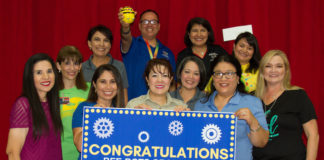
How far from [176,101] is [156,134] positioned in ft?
1.46

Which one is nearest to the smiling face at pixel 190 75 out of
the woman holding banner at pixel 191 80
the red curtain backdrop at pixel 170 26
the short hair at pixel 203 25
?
the woman holding banner at pixel 191 80

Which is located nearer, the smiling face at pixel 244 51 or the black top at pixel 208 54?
the smiling face at pixel 244 51

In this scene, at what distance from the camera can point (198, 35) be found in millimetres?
3885

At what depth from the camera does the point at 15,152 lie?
214 centimetres

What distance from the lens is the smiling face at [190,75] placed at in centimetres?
295

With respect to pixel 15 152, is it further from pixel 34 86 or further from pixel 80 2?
pixel 80 2

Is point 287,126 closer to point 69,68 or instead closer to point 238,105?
point 238,105

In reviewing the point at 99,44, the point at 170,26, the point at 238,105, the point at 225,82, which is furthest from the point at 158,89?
the point at 170,26

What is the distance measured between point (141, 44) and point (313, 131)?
7.03 ft

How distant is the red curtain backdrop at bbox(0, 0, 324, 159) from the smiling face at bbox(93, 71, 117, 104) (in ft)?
6.76

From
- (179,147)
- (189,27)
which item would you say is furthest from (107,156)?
(189,27)

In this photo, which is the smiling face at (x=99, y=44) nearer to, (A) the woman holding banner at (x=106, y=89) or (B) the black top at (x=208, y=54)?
(B) the black top at (x=208, y=54)

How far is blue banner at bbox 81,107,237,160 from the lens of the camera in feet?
7.38

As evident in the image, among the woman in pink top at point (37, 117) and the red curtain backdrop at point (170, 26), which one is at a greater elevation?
the red curtain backdrop at point (170, 26)
